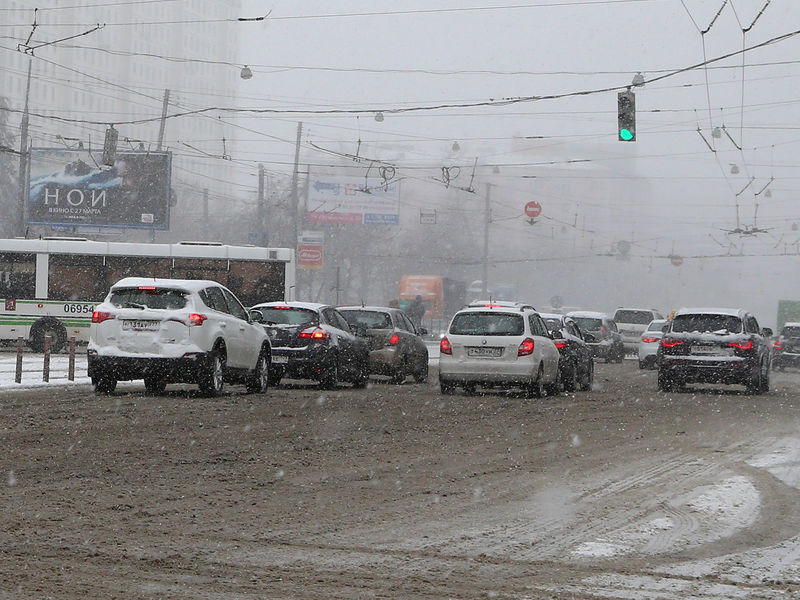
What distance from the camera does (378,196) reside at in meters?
70.7

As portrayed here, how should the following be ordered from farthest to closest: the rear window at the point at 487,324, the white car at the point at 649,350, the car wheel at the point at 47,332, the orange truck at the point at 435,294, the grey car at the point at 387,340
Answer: the orange truck at the point at 435,294, the white car at the point at 649,350, the car wheel at the point at 47,332, the grey car at the point at 387,340, the rear window at the point at 487,324

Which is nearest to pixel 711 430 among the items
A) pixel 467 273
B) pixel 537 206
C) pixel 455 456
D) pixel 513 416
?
pixel 513 416

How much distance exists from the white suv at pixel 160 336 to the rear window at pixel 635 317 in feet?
101

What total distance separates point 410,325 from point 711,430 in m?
11.2

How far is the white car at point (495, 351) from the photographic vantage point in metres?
20.9

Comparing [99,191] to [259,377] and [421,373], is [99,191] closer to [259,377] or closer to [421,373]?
[421,373]

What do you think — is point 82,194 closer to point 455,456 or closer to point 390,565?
point 455,456

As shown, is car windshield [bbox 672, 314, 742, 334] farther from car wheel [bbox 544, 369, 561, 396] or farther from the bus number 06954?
the bus number 06954

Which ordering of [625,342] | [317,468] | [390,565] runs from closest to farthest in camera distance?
[390,565], [317,468], [625,342]

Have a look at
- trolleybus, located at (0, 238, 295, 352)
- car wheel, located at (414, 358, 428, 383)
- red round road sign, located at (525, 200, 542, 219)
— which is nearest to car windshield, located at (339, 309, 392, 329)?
car wheel, located at (414, 358, 428, 383)

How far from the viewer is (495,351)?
Result: 21.1 meters

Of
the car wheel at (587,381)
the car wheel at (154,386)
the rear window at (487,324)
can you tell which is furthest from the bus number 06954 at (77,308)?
the rear window at (487,324)

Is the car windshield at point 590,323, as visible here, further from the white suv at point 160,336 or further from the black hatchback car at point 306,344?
the white suv at point 160,336

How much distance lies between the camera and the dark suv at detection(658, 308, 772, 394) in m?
23.6
